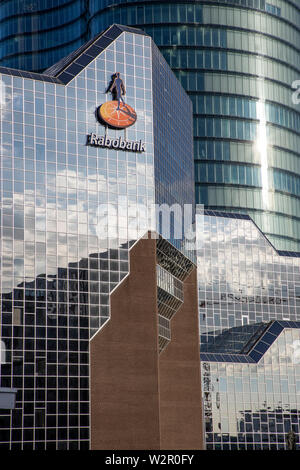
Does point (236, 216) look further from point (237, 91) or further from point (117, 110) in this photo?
point (237, 91)

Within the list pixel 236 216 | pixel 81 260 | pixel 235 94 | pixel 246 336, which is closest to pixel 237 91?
pixel 235 94

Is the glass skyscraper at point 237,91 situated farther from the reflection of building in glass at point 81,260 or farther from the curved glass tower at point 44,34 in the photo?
the reflection of building in glass at point 81,260

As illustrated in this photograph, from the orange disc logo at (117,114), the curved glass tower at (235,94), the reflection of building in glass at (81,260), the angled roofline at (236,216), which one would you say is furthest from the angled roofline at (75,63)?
the curved glass tower at (235,94)

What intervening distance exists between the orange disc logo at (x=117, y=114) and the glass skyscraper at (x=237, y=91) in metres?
69.8

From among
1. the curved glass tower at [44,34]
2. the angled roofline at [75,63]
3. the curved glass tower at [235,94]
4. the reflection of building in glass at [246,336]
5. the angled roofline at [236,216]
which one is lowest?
the reflection of building in glass at [246,336]

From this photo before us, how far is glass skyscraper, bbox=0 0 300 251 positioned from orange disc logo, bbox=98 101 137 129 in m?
69.8

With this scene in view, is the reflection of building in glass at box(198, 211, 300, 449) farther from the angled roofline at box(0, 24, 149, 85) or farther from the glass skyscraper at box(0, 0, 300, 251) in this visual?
the angled roofline at box(0, 24, 149, 85)

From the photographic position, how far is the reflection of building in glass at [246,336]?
115m

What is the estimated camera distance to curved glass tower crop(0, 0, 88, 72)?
19338cm

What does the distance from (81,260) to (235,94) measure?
294 feet

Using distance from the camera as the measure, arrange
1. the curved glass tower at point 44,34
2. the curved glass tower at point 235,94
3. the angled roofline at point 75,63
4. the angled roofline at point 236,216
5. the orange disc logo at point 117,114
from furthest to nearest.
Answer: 1. the curved glass tower at point 44,34
2. the curved glass tower at point 235,94
3. the angled roofline at point 236,216
4. the orange disc logo at point 117,114
5. the angled roofline at point 75,63

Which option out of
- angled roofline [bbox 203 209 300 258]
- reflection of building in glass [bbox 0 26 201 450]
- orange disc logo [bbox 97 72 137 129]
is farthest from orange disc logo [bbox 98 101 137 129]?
angled roofline [bbox 203 209 300 258]

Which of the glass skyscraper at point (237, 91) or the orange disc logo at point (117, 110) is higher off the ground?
the glass skyscraper at point (237, 91)

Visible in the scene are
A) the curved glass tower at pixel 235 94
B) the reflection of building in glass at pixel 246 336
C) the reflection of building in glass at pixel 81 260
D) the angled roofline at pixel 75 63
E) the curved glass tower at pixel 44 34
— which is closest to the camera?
the reflection of building in glass at pixel 81 260
